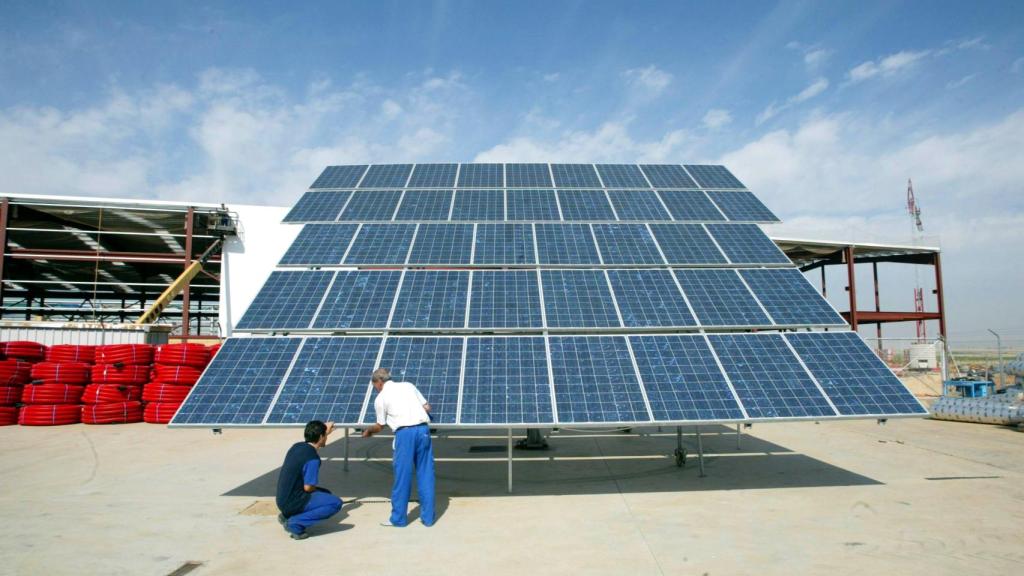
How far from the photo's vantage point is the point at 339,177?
53.5 ft

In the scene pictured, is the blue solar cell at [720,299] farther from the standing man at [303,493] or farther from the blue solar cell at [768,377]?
the standing man at [303,493]

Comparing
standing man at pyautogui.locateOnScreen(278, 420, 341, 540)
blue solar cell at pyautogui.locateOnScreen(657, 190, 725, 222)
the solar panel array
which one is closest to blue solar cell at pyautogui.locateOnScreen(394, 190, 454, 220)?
the solar panel array

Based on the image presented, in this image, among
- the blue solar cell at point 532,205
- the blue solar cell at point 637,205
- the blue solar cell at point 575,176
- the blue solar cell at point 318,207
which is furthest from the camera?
the blue solar cell at point 575,176

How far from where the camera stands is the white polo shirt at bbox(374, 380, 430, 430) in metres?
7.86

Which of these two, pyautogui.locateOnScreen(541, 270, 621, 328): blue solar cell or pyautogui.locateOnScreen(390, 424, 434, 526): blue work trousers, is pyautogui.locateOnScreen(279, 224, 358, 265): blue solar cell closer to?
pyautogui.locateOnScreen(541, 270, 621, 328): blue solar cell

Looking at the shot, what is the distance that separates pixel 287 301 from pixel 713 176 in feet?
41.2

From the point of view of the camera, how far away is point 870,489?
9.38 meters

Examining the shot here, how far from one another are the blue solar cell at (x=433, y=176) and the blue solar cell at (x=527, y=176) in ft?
5.46

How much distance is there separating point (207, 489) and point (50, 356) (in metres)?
13.5

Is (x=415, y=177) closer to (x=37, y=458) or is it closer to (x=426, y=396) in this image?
(x=426, y=396)

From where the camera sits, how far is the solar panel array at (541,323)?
28.0 ft

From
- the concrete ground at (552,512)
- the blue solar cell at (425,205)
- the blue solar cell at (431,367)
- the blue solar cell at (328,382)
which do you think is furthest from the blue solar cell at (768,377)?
the blue solar cell at (425,205)

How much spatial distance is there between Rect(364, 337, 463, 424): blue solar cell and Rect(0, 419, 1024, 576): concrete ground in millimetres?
1562

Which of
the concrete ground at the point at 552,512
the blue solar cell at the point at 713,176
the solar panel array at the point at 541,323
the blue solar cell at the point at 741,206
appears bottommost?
the concrete ground at the point at 552,512
